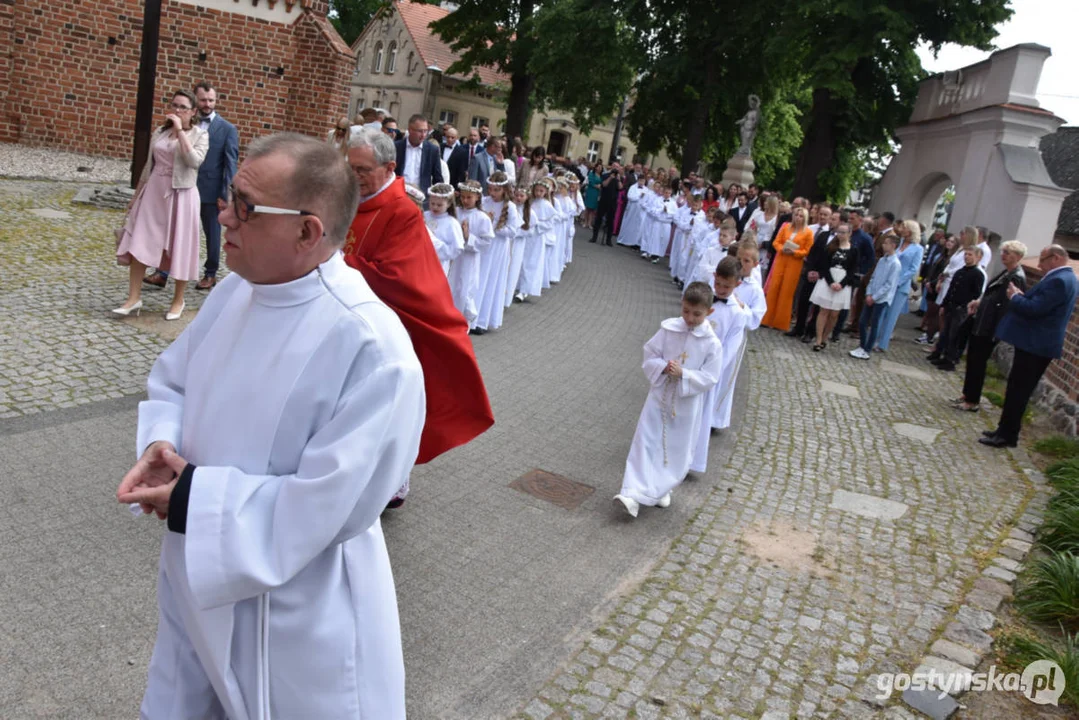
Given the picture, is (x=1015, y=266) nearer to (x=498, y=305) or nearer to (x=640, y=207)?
(x=498, y=305)

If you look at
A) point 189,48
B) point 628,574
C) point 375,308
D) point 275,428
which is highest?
point 189,48

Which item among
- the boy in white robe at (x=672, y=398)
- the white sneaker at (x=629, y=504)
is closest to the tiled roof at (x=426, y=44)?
the boy in white robe at (x=672, y=398)

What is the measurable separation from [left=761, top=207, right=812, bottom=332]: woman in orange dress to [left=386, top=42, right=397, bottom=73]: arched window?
49106mm

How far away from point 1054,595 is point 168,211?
7837 millimetres

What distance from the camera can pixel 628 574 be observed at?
208 inches

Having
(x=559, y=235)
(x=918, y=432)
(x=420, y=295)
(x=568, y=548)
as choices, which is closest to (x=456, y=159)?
(x=559, y=235)

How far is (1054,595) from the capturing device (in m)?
5.40

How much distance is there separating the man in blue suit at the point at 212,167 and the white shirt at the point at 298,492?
758 cm

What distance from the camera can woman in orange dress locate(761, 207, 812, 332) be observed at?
14438 mm

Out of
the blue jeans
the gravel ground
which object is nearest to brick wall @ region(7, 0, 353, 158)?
the gravel ground

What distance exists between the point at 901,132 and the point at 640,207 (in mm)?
7305

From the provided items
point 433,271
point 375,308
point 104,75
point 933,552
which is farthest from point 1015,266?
point 104,75

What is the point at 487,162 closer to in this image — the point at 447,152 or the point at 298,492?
the point at 447,152

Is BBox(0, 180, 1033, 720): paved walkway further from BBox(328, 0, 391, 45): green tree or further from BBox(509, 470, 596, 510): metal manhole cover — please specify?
BBox(328, 0, 391, 45): green tree
